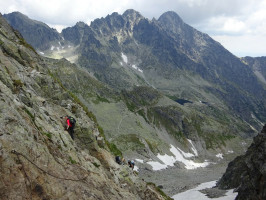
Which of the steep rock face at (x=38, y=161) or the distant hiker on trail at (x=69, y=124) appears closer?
the steep rock face at (x=38, y=161)

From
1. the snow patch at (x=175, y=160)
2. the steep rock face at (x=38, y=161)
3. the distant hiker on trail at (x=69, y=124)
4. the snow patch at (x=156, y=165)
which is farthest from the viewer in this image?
the snow patch at (x=175, y=160)

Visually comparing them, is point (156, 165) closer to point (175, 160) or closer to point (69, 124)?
point (175, 160)

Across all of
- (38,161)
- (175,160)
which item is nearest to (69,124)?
(38,161)

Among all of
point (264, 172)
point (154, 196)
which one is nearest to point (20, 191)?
point (154, 196)

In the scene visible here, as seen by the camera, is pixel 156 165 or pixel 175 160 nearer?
pixel 156 165

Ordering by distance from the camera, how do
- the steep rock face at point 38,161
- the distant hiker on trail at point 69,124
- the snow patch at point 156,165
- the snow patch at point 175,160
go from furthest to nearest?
the snow patch at point 175,160, the snow patch at point 156,165, the distant hiker on trail at point 69,124, the steep rock face at point 38,161

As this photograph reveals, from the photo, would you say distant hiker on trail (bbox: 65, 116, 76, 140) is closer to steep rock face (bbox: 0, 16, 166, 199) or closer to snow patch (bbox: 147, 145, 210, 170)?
steep rock face (bbox: 0, 16, 166, 199)

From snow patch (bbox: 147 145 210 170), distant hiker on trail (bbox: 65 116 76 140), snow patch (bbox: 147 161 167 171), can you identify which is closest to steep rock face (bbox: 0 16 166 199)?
distant hiker on trail (bbox: 65 116 76 140)

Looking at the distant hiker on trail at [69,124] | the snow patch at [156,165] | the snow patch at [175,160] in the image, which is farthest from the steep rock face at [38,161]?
the snow patch at [175,160]

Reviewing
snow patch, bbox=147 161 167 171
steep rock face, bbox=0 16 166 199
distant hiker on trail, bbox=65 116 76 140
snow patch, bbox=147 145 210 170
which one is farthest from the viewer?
snow patch, bbox=147 145 210 170

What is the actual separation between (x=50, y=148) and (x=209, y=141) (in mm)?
158276

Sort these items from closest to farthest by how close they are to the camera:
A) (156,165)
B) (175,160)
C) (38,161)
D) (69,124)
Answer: (38,161) < (69,124) < (156,165) < (175,160)

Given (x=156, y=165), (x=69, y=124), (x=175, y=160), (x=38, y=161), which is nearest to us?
(x=38, y=161)

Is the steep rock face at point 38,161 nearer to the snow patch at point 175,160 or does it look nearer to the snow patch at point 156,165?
the snow patch at point 156,165
